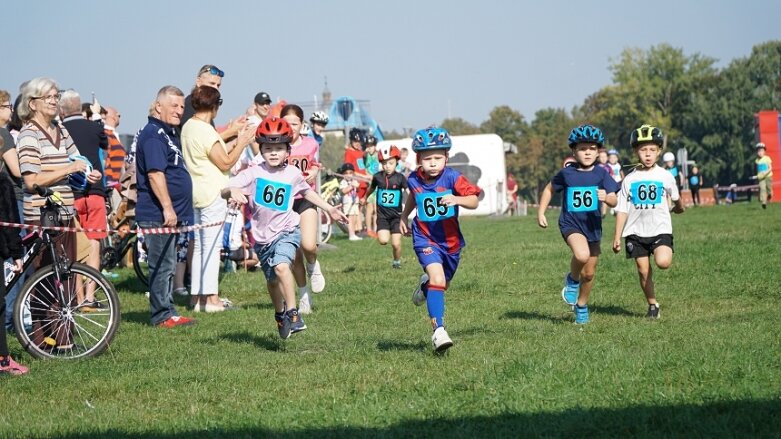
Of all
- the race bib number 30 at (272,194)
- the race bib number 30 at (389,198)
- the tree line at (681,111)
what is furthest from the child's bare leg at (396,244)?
the tree line at (681,111)

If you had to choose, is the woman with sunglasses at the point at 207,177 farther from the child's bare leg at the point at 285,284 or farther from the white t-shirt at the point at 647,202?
the white t-shirt at the point at 647,202

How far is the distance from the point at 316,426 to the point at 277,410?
1.62 ft

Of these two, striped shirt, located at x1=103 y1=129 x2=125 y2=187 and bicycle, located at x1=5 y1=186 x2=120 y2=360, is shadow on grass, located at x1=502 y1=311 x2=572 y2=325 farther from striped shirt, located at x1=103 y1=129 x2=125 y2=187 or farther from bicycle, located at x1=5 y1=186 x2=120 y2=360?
striped shirt, located at x1=103 y1=129 x2=125 y2=187

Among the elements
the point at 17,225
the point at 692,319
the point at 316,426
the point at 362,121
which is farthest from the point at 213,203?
the point at 362,121

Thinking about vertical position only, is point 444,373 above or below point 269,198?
below

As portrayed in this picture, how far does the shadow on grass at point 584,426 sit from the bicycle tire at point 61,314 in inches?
116

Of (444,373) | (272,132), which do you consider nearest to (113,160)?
(272,132)

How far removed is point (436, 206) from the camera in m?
8.85

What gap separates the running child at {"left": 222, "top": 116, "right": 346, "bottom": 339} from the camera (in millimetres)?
9383

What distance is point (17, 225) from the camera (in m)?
8.06

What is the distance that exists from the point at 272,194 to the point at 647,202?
12.6 ft

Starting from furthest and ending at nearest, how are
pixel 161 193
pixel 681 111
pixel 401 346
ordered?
pixel 681 111 < pixel 161 193 < pixel 401 346

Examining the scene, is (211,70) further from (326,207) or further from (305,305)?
(326,207)

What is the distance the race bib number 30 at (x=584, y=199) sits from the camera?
10477mm
